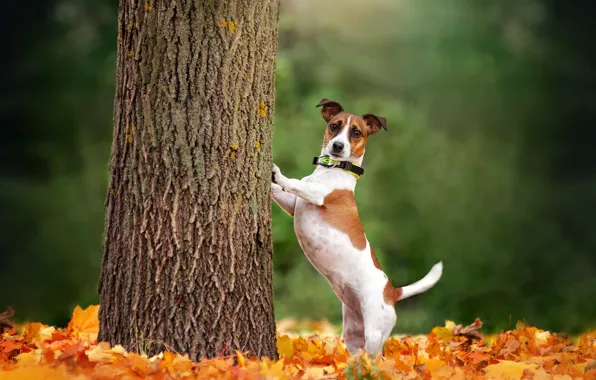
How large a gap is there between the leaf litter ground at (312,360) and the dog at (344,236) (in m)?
0.24

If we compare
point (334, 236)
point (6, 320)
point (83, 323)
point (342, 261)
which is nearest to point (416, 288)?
point (342, 261)

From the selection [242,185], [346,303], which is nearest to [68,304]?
[346,303]

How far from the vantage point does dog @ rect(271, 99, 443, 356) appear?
376 cm

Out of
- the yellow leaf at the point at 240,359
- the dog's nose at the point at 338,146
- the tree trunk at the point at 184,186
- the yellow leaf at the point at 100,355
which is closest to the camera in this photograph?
the yellow leaf at the point at 100,355

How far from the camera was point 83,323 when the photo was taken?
383 centimetres

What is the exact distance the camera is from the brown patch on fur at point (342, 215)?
149 inches

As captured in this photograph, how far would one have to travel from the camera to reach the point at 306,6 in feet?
32.5

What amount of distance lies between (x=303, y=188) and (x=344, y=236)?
0.37 metres

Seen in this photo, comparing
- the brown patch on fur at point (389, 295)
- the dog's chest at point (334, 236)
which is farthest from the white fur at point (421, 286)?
the dog's chest at point (334, 236)

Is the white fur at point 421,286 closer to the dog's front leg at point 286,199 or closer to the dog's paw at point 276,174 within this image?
the dog's front leg at point 286,199

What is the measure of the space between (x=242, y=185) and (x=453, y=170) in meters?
7.30

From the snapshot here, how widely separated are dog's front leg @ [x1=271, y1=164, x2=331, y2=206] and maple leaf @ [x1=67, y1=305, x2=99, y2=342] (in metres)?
1.38

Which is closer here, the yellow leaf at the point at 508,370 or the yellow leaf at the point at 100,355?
the yellow leaf at the point at 100,355

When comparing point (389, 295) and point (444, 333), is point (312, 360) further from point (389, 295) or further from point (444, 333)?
point (444, 333)
